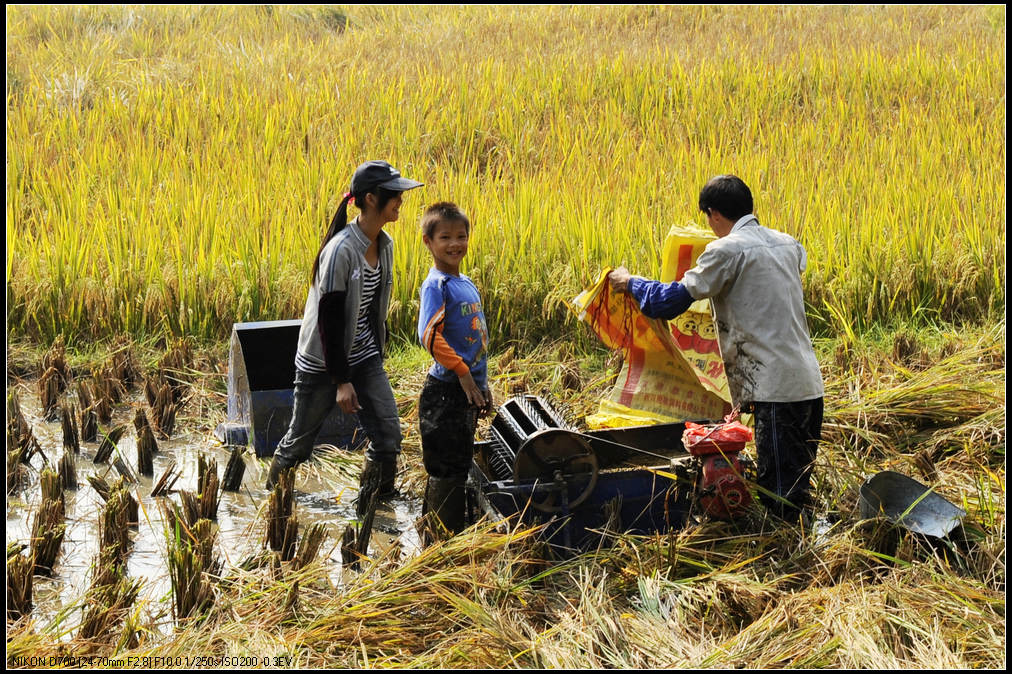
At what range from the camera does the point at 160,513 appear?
321 centimetres

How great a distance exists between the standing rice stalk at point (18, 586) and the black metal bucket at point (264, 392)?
1273 millimetres

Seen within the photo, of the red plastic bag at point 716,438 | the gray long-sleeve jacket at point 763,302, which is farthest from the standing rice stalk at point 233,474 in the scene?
the gray long-sleeve jacket at point 763,302

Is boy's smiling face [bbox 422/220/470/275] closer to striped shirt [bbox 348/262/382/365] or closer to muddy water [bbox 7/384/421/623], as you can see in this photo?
striped shirt [bbox 348/262/382/365]

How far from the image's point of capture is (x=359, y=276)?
128 inches

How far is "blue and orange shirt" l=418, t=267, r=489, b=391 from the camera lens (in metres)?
2.92

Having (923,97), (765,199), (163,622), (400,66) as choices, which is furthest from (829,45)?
(163,622)

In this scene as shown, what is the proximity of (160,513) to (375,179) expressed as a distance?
52.3 inches

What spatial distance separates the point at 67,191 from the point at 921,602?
5.61m

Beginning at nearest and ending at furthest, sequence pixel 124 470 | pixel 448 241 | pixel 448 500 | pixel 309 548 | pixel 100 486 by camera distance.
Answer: pixel 309 548
pixel 448 241
pixel 448 500
pixel 100 486
pixel 124 470

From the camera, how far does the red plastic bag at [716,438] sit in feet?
9.61

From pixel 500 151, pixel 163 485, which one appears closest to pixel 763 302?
pixel 163 485

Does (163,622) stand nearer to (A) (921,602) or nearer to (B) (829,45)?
(A) (921,602)

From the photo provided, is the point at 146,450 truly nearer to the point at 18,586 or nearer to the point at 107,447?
the point at 107,447

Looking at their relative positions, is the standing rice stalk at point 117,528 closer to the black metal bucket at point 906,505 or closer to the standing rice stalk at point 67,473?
the standing rice stalk at point 67,473
